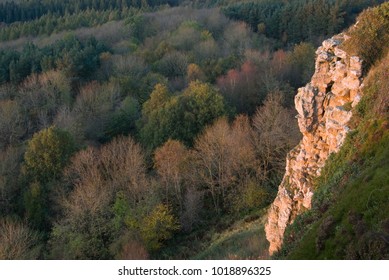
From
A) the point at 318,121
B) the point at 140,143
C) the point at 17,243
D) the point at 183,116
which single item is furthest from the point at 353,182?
the point at 140,143

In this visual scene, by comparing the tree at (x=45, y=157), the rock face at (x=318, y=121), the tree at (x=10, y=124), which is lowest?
the tree at (x=10, y=124)

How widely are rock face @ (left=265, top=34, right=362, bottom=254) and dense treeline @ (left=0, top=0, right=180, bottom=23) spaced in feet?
308

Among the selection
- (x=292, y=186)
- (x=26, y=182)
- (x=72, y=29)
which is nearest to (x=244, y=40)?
(x=72, y=29)

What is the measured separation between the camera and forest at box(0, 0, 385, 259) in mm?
36031

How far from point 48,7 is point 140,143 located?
262 ft

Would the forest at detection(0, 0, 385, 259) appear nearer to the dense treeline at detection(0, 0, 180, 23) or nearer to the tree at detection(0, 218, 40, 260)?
the tree at detection(0, 218, 40, 260)

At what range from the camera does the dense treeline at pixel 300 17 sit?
81750mm

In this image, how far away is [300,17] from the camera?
84688mm

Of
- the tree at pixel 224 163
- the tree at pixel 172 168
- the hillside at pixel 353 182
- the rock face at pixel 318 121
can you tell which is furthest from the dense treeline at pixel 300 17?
the hillside at pixel 353 182

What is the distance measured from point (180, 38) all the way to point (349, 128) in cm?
6098

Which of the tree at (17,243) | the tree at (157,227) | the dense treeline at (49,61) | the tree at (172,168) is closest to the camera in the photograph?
the tree at (17,243)

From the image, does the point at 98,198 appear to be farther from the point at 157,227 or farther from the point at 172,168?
the point at 172,168

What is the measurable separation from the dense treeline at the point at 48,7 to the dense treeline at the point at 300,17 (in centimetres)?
3169

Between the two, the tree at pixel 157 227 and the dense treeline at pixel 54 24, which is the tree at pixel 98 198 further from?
the dense treeline at pixel 54 24
